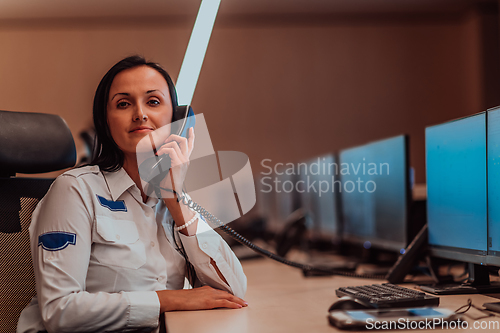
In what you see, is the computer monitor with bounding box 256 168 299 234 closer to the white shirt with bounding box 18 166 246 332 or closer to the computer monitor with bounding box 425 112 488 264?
the computer monitor with bounding box 425 112 488 264

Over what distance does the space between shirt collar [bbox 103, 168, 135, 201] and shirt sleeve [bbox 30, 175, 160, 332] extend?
0.34 feet

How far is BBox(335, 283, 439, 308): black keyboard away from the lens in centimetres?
90

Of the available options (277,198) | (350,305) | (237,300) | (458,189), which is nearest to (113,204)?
(237,300)

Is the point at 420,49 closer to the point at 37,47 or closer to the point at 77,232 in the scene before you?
the point at 37,47

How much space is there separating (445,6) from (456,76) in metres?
0.73

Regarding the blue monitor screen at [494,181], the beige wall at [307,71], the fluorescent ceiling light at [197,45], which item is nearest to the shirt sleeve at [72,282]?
the fluorescent ceiling light at [197,45]

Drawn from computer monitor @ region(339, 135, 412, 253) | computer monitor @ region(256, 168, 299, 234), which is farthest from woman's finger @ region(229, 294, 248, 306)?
computer monitor @ region(256, 168, 299, 234)

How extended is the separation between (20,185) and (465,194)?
1.26 metres

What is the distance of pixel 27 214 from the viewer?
1203 mm

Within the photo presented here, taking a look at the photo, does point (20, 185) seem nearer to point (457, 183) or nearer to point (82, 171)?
point (82, 171)

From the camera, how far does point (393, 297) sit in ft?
3.08

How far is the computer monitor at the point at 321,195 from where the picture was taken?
2.44 m

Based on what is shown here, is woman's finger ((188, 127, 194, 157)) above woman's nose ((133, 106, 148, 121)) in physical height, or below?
below

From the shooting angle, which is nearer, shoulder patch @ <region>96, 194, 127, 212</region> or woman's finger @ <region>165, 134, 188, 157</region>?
shoulder patch @ <region>96, 194, 127, 212</region>
